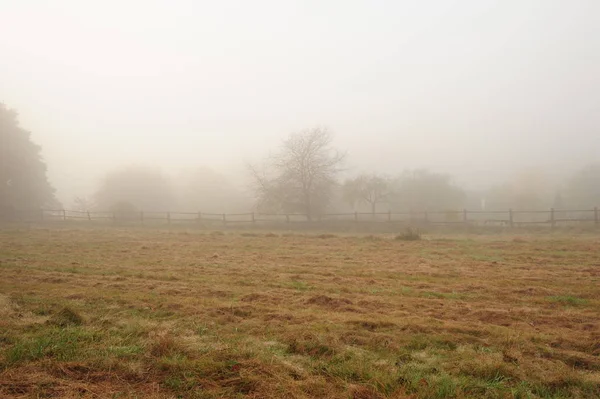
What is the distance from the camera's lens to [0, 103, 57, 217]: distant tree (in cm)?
3991

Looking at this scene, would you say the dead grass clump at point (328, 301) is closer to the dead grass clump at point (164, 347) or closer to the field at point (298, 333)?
the field at point (298, 333)

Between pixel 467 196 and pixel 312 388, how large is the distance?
2125 inches

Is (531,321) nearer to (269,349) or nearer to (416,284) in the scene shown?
(416,284)

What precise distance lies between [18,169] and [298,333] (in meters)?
49.8

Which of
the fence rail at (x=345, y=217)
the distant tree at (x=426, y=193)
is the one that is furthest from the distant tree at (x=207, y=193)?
Answer: the distant tree at (x=426, y=193)

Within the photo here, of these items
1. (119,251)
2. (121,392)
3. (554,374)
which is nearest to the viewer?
(121,392)

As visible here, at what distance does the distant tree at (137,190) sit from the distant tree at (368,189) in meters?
28.7

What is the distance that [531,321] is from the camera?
6004 mm

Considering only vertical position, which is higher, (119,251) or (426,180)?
(426,180)

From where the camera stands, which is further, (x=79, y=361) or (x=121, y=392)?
(x=79, y=361)

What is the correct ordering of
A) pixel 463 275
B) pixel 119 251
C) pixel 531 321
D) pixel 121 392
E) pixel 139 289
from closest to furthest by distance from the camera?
pixel 121 392
pixel 531 321
pixel 139 289
pixel 463 275
pixel 119 251

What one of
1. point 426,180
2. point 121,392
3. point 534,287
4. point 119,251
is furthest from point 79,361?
point 426,180

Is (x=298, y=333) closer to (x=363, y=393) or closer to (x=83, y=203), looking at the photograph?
(x=363, y=393)

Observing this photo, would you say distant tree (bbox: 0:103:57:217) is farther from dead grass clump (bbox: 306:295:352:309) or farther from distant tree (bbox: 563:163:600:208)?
distant tree (bbox: 563:163:600:208)
